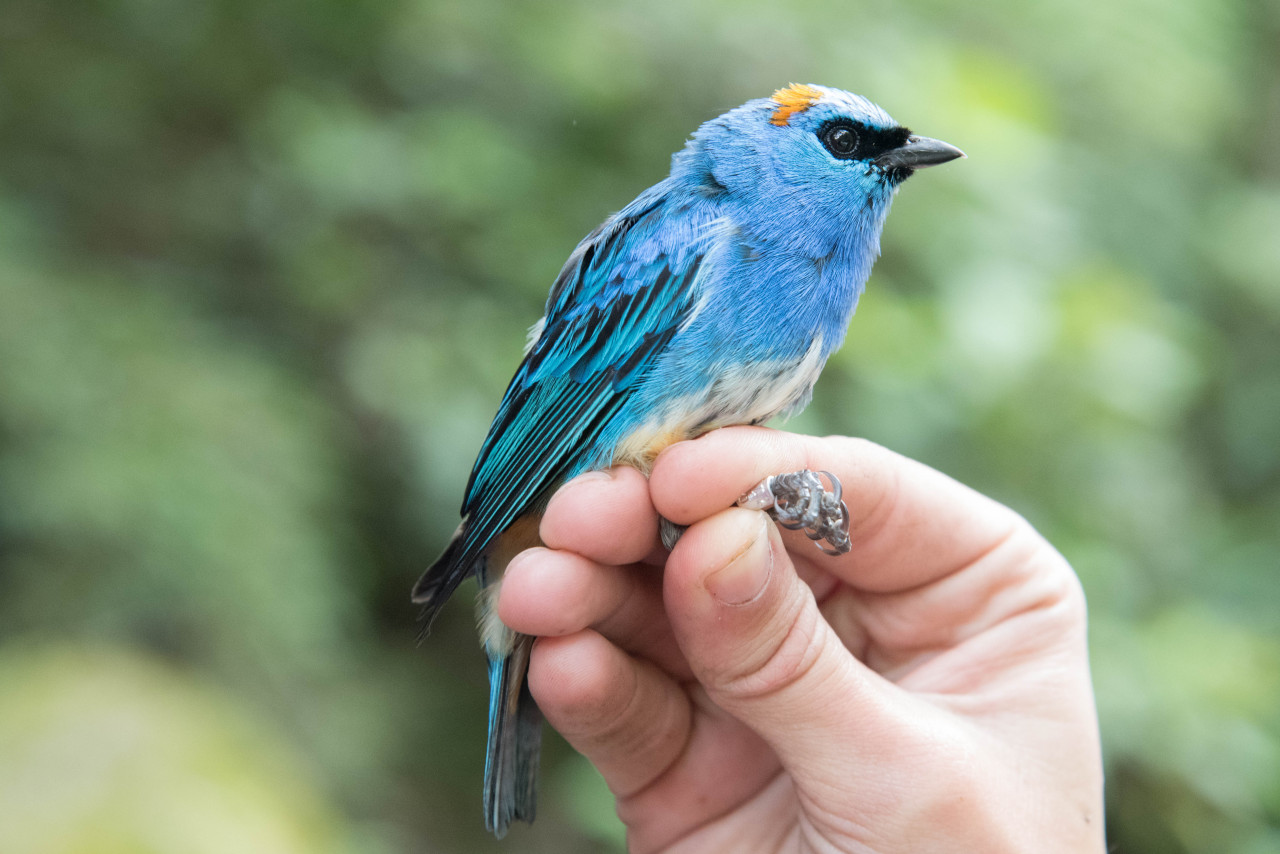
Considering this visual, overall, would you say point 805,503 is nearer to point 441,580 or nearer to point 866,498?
point 866,498

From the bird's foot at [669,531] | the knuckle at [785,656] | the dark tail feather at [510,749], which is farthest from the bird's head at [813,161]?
the dark tail feather at [510,749]

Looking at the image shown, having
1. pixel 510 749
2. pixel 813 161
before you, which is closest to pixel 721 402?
pixel 813 161

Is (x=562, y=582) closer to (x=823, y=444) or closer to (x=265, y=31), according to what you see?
(x=823, y=444)

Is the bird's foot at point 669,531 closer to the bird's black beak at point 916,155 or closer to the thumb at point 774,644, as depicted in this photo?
the thumb at point 774,644

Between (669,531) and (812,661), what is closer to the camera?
(812,661)

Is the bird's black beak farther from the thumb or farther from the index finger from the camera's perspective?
the thumb

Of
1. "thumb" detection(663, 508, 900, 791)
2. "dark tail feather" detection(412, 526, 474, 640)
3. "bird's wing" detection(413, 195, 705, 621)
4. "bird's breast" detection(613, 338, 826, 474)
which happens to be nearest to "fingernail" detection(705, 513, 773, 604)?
"thumb" detection(663, 508, 900, 791)
